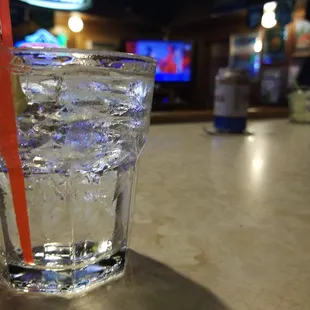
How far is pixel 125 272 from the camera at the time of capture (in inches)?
9.8

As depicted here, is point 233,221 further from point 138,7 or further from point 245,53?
point 245,53

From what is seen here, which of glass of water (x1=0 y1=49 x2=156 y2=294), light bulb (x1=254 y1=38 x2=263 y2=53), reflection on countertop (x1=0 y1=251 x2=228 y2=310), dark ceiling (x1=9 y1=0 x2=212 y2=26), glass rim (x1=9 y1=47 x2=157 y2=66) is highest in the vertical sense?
dark ceiling (x1=9 y1=0 x2=212 y2=26)

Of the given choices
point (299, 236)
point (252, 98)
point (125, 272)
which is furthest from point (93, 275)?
point (252, 98)

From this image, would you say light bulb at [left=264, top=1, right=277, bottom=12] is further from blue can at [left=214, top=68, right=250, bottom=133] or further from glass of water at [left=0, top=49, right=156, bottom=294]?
glass of water at [left=0, top=49, right=156, bottom=294]

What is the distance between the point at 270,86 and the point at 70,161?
3.76 metres

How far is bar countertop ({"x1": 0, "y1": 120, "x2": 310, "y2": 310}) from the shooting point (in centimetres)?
22

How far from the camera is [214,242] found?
30 centimetres

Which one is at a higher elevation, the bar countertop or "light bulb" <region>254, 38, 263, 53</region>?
"light bulb" <region>254, 38, 263, 53</region>

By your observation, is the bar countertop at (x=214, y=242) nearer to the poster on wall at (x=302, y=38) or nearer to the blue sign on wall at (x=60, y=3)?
the blue sign on wall at (x=60, y=3)

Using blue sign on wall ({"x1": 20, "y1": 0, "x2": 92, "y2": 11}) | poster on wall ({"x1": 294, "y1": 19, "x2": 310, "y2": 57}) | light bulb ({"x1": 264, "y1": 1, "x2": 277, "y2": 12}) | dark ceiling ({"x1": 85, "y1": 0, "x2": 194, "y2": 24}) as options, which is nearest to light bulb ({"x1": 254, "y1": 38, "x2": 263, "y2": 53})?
poster on wall ({"x1": 294, "y1": 19, "x2": 310, "y2": 57})

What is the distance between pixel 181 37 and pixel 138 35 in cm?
47

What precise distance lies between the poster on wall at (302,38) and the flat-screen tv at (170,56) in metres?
0.96

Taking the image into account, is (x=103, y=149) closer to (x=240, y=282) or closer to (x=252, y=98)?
(x=240, y=282)

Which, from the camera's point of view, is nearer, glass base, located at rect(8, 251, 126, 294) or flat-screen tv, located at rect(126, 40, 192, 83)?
glass base, located at rect(8, 251, 126, 294)
